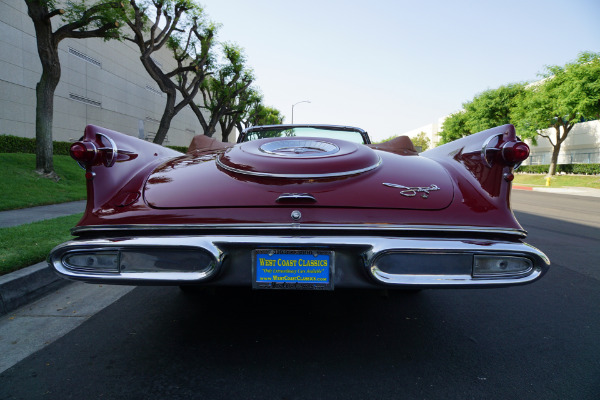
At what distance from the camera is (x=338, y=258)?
1.72 meters

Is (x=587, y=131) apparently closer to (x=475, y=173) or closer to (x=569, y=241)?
(x=569, y=241)

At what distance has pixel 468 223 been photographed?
5.95ft

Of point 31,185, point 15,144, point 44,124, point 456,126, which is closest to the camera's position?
point 31,185

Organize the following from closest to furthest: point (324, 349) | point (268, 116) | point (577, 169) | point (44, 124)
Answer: point (324, 349), point (44, 124), point (577, 169), point (268, 116)

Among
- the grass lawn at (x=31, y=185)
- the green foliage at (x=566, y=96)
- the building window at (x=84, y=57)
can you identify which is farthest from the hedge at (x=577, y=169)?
the building window at (x=84, y=57)

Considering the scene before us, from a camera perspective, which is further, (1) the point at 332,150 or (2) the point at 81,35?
(2) the point at 81,35

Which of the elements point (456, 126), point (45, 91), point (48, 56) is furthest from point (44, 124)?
point (456, 126)

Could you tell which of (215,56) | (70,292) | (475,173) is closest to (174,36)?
(215,56)

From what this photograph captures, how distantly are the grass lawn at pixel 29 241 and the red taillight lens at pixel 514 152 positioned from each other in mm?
3463

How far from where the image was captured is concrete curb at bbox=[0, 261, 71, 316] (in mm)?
2617

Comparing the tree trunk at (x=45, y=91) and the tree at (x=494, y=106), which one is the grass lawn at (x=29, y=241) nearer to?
the tree trunk at (x=45, y=91)

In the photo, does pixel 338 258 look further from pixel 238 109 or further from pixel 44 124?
pixel 238 109

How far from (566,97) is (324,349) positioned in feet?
90.7

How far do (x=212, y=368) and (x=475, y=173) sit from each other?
1.68 m
